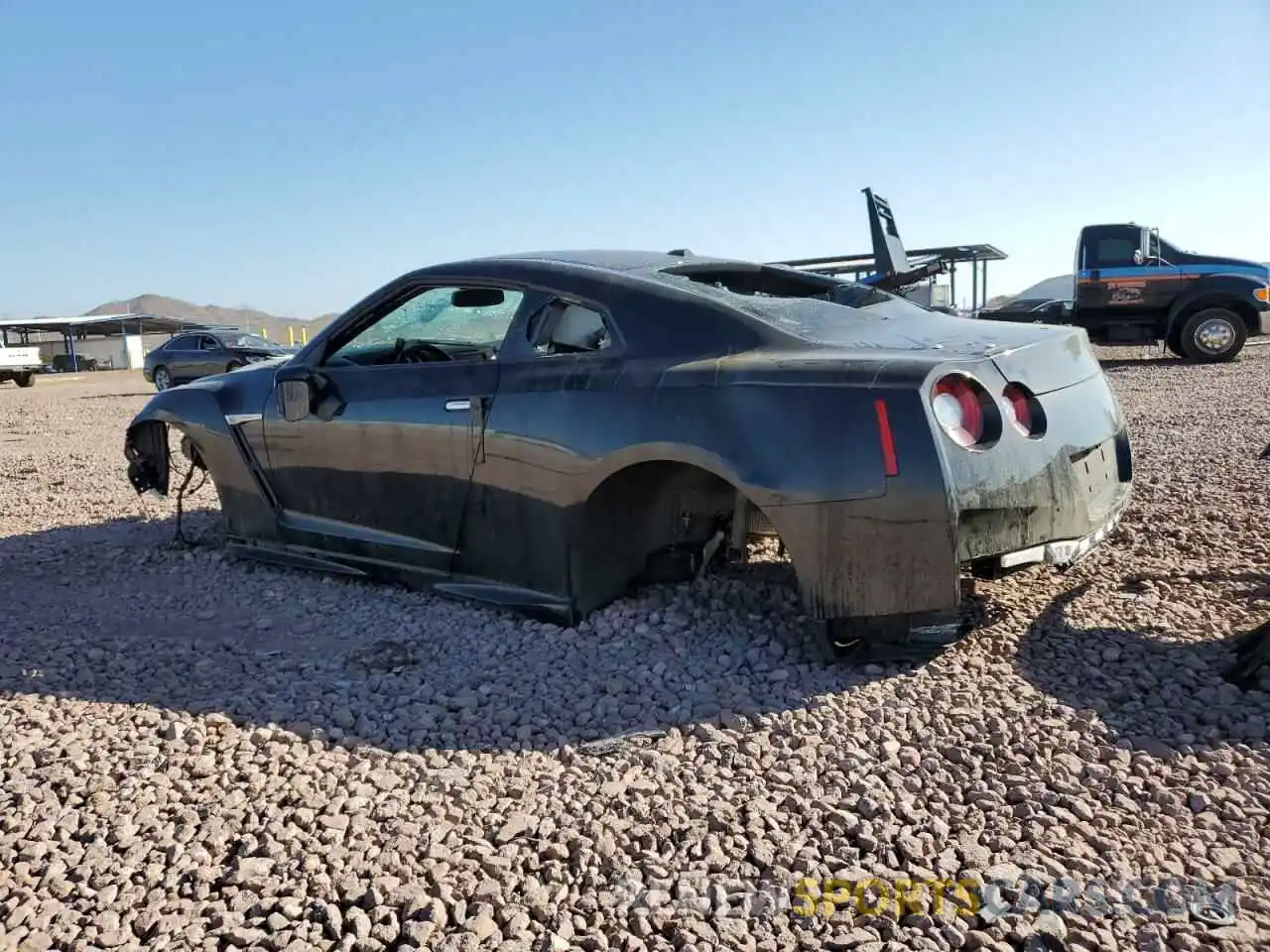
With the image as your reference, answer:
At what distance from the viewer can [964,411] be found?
2900mm

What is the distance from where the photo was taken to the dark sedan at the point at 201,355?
768 inches

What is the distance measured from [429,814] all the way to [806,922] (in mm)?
982

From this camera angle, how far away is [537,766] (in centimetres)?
264

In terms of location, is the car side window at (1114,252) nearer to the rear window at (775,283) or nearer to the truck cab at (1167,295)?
the truck cab at (1167,295)

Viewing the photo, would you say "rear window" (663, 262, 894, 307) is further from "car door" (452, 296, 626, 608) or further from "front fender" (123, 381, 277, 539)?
"front fender" (123, 381, 277, 539)

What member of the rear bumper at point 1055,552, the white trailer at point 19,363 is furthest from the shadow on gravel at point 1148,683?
the white trailer at point 19,363

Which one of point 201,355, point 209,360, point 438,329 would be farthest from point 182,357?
point 438,329

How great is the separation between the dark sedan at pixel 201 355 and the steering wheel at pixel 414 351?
16.3 metres

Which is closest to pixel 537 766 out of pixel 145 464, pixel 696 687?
pixel 696 687

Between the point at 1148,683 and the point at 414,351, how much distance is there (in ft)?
10.3

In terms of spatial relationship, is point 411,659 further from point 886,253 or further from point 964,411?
point 886,253

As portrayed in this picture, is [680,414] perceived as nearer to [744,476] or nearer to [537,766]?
[744,476]

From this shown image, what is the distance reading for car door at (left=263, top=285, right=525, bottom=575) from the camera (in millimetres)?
3730

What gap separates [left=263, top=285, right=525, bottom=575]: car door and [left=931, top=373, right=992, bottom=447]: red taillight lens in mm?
1644
